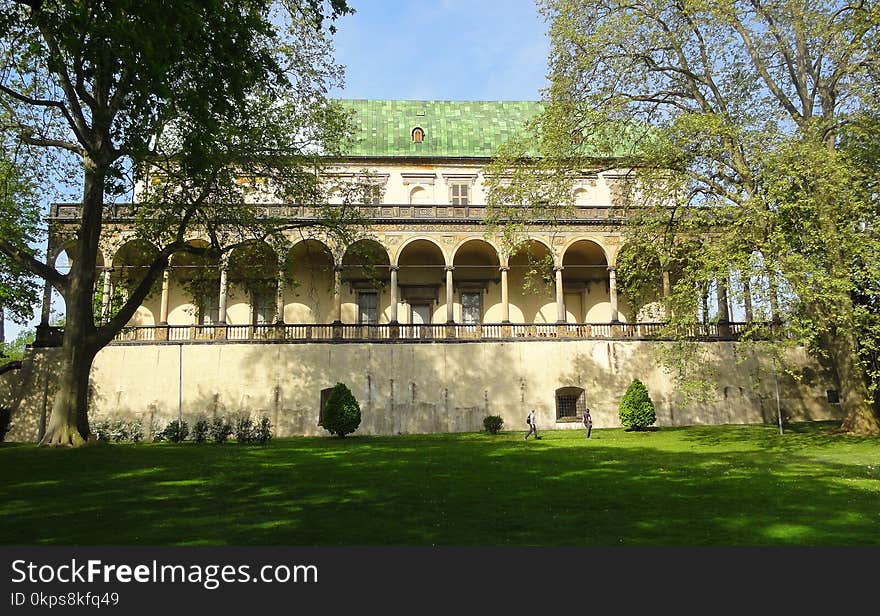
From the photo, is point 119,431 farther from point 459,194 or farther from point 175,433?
point 459,194

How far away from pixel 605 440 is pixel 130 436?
20.2 meters

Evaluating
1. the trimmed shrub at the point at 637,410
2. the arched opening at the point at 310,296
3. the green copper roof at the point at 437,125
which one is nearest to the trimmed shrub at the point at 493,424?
the trimmed shrub at the point at 637,410

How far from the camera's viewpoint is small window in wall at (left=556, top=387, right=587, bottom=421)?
3170 cm

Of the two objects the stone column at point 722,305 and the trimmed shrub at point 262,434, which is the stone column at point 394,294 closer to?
the trimmed shrub at point 262,434

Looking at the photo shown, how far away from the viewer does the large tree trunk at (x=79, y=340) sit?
60.3ft

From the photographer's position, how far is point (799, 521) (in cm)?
918

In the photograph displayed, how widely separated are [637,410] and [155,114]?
21268 mm

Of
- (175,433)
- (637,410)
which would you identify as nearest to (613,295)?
(637,410)

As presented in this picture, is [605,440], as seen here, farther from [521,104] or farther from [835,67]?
[521,104]

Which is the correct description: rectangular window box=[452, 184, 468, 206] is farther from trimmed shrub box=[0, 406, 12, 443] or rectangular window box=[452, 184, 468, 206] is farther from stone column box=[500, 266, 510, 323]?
trimmed shrub box=[0, 406, 12, 443]

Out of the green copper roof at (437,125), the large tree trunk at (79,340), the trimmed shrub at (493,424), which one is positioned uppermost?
the green copper roof at (437,125)

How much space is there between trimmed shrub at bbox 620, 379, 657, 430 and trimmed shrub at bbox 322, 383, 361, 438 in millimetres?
11385

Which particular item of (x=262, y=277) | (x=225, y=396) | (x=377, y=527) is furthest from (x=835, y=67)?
(x=225, y=396)

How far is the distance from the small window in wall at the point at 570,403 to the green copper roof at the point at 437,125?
46.9ft
